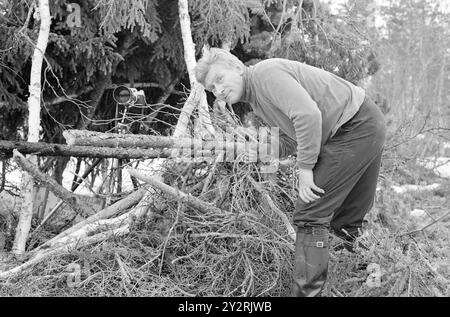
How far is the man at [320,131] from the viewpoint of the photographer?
9.23 ft

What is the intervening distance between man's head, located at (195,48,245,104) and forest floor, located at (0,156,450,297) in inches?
40.0

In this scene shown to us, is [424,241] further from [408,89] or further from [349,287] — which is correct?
[408,89]

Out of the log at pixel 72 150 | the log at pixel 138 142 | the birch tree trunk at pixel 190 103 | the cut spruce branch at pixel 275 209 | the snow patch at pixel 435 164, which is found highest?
the birch tree trunk at pixel 190 103

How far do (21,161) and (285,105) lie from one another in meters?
2.71

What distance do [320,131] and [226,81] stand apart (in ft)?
1.96

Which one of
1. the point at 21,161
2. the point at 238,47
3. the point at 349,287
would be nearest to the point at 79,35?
the point at 21,161

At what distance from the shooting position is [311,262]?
2.85 meters

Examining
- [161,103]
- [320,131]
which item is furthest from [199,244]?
[161,103]

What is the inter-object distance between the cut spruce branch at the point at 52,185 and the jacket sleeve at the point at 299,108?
2.56m

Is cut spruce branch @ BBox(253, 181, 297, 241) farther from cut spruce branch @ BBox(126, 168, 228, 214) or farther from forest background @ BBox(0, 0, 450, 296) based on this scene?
cut spruce branch @ BBox(126, 168, 228, 214)

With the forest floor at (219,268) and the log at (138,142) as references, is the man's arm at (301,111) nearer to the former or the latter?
the forest floor at (219,268)

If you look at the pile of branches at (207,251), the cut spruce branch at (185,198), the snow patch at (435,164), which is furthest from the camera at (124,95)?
the snow patch at (435,164)

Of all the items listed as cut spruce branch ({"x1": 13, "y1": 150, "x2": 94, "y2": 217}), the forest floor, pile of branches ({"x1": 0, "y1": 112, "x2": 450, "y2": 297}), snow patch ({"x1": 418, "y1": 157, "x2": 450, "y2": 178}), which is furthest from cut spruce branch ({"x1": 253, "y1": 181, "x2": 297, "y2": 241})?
snow patch ({"x1": 418, "y1": 157, "x2": 450, "y2": 178})

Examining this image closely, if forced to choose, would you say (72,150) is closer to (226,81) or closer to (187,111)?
(187,111)
